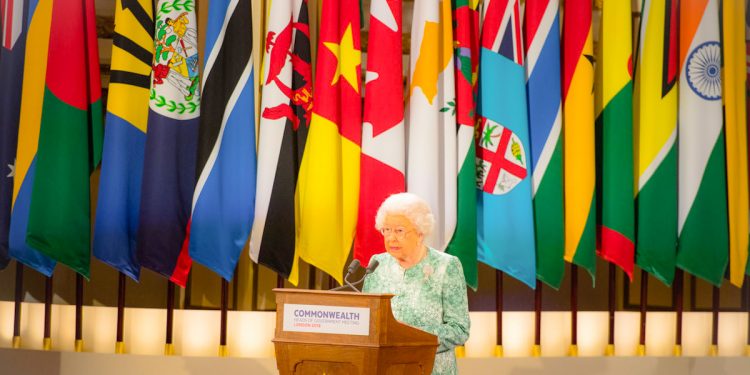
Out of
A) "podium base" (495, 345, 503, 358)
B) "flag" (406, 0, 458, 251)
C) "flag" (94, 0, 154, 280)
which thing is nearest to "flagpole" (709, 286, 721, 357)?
"podium base" (495, 345, 503, 358)

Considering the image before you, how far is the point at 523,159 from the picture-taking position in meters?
4.46

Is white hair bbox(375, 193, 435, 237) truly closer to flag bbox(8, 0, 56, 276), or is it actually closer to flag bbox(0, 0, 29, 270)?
flag bbox(8, 0, 56, 276)

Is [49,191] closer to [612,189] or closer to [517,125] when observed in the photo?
[517,125]

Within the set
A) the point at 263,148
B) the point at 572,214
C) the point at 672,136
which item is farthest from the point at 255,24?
the point at 672,136

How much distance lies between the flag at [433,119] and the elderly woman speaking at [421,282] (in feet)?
4.75

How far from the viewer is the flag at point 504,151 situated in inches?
174

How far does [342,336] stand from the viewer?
2514mm

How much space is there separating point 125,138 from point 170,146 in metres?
0.22

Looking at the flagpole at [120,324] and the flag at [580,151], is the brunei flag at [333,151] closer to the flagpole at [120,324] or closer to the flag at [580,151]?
the flagpole at [120,324]

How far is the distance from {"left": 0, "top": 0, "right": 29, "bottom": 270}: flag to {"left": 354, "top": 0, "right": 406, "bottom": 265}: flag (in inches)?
67.8

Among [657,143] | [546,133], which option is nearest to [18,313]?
[546,133]

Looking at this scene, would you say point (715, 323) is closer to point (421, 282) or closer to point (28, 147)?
point (421, 282)

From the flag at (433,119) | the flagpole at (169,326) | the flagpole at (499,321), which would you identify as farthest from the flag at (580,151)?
the flagpole at (169,326)

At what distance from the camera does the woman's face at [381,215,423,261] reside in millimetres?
2846
